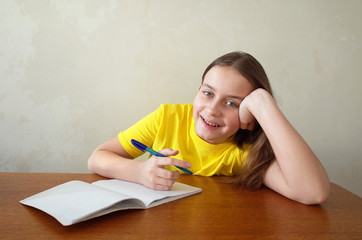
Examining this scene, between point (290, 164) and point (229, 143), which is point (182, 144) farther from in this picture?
point (290, 164)

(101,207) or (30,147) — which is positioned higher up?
(101,207)

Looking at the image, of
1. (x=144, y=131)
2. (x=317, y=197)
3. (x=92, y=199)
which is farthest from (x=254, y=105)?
(x=92, y=199)

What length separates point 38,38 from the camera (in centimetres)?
162

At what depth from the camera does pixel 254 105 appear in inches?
38.6

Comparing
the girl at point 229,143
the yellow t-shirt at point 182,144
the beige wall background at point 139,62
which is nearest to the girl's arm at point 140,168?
the girl at point 229,143

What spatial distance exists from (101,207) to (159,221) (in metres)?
0.12

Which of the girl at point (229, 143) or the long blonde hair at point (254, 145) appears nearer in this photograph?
the girl at point (229, 143)

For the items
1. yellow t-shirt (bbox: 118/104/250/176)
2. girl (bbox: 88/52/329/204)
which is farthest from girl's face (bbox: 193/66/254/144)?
yellow t-shirt (bbox: 118/104/250/176)

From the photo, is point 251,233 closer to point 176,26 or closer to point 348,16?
point 176,26

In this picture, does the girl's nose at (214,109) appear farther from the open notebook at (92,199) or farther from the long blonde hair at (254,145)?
the open notebook at (92,199)

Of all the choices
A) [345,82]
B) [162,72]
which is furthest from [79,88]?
[345,82]

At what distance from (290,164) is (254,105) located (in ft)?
0.75

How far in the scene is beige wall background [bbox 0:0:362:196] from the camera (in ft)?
5.33

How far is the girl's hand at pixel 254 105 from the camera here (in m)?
0.96
